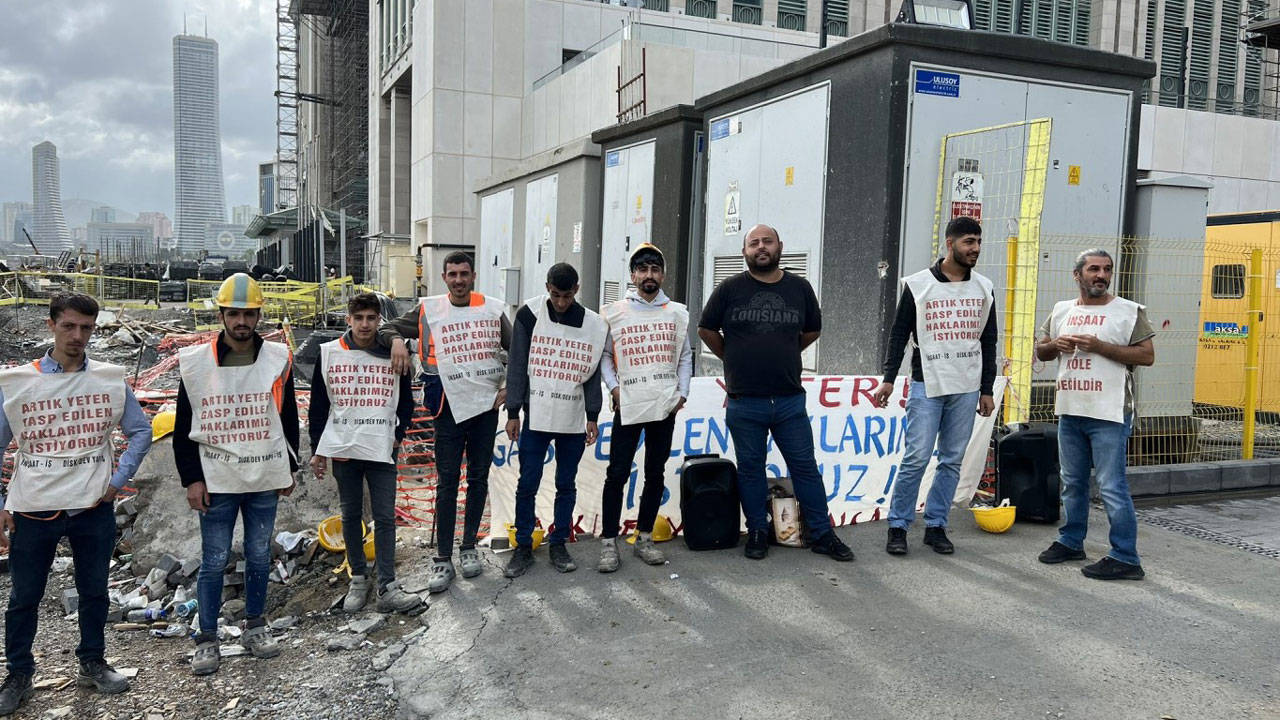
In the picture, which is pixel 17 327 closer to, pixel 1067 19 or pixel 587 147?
pixel 587 147

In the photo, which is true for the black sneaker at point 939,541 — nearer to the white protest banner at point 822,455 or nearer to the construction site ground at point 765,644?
the construction site ground at point 765,644

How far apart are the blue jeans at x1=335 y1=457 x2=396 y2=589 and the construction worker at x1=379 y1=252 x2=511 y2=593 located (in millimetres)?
285

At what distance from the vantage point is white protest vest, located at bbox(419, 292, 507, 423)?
17.7ft

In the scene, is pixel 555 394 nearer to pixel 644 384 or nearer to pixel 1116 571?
pixel 644 384

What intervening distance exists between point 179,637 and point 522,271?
423 inches

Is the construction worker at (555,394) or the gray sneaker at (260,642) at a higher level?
the construction worker at (555,394)

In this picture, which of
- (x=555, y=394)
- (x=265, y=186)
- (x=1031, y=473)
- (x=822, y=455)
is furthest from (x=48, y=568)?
(x=265, y=186)

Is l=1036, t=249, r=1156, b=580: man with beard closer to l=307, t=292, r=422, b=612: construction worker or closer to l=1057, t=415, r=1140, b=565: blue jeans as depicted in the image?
l=1057, t=415, r=1140, b=565: blue jeans

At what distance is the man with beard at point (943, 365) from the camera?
18.5 ft

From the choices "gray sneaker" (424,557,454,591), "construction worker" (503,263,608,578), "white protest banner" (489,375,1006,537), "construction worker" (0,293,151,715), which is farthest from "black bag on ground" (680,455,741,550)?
"construction worker" (0,293,151,715)

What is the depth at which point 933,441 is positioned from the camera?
5.75 m

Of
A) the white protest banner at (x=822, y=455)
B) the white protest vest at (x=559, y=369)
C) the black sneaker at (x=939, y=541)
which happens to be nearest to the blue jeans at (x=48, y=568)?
the white protest vest at (x=559, y=369)

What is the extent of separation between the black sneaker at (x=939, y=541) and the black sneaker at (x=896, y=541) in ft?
0.63

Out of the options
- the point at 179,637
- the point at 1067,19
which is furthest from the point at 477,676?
the point at 1067,19
